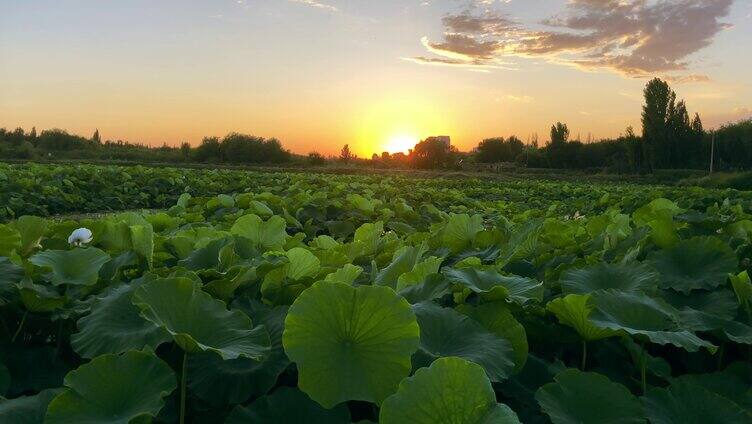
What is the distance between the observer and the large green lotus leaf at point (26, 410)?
32.4 inches

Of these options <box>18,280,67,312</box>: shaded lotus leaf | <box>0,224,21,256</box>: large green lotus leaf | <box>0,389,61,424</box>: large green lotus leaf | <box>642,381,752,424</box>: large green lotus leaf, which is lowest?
<box>642,381,752,424</box>: large green lotus leaf

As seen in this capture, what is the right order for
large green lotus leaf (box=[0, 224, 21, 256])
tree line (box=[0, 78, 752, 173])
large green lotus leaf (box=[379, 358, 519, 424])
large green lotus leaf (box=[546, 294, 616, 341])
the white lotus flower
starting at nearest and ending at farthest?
large green lotus leaf (box=[379, 358, 519, 424]) < large green lotus leaf (box=[546, 294, 616, 341]) < large green lotus leaf (box=[0, 224, 21, 256]) < the white lotus flower < tree line (box=[0, 78, 752, 173])

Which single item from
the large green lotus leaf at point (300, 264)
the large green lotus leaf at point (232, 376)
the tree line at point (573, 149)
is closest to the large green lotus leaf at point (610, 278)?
the large green lotus leaf at point (300, 264)

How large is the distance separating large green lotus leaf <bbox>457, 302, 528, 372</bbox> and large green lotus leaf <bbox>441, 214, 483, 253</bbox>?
2.66 feet

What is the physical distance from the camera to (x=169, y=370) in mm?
813

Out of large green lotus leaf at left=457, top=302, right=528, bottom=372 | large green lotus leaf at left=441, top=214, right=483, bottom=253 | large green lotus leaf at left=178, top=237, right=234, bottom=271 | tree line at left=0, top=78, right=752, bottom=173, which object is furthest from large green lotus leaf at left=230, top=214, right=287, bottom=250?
tree line at left=0, top=78, right=752, bottom=173

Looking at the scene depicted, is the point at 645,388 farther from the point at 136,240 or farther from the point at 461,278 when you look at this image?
the point at 136,240

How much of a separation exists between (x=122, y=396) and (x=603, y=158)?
7261 cm

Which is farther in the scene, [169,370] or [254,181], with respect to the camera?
[254,181]

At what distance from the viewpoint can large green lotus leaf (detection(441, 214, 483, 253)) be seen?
1.89 metres

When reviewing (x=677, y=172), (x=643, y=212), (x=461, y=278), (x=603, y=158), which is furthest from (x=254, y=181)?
(x=603, y=158)

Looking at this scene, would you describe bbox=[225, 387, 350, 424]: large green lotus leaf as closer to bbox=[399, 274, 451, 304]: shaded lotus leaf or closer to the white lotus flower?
bbox=[399, 274, 451, 304]: shaded lotus leaf

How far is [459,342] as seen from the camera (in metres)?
0.95

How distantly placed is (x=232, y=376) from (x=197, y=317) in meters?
0.11
